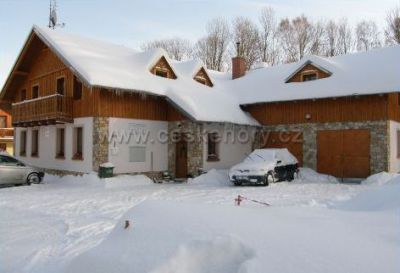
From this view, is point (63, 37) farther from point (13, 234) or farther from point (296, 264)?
point (296, 264)

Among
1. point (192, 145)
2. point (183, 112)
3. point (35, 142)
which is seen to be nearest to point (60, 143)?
point (35, 142)

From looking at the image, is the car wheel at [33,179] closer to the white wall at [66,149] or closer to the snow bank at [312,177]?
the white wall at [66,149]

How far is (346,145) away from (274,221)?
15669mm

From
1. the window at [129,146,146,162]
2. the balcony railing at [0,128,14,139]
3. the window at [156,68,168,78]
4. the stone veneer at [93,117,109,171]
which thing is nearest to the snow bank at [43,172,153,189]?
the stone veneer at [93,117,109,171]

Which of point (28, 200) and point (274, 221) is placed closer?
point (274, 221)

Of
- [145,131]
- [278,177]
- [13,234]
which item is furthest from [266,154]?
[13,234]

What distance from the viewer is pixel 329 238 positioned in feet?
13.0

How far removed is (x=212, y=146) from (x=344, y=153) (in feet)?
21.8

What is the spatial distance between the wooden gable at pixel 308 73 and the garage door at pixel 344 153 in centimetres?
326

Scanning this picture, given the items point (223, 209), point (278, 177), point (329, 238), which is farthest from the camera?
A: point (278, 177)

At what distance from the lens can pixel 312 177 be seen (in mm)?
18750

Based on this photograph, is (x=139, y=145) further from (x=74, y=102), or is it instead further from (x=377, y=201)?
(x=377, y=201)

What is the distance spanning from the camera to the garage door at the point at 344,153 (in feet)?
60.4

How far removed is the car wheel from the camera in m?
16.6
